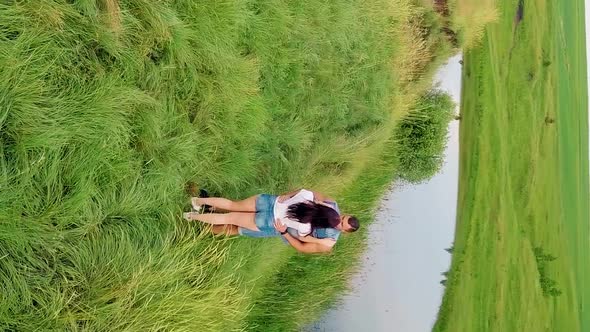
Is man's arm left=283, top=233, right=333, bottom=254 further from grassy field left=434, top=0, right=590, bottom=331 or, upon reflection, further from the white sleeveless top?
grassy field left=434, top=0, right=590, bottom=331

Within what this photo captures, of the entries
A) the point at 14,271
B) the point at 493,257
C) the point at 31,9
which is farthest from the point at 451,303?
the point at 31,9

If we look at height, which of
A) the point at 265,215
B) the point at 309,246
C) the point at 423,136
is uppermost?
the point at 423,136

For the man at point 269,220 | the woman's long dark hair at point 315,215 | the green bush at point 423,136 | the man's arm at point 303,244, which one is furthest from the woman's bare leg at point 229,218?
the green bush at point 423,136

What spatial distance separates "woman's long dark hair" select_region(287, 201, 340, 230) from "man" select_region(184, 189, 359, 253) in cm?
2

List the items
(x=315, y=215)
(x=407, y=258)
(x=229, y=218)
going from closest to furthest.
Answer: (x=315, y=215) < (x=229, y=218) < (x=407, y=258)

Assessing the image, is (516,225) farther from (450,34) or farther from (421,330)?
(450,34)

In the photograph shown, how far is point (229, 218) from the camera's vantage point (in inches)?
111

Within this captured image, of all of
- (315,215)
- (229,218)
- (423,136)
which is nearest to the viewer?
(315,215)

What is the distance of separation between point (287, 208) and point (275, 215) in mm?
78

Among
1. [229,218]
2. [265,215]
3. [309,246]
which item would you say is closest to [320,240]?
[309,246]

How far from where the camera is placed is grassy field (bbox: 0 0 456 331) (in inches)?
89.8

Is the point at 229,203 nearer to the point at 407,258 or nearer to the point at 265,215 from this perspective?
the point at 265,215

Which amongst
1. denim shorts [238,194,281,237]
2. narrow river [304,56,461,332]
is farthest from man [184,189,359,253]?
narrow river [304,56,461,332]

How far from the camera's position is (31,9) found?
7.35ft
